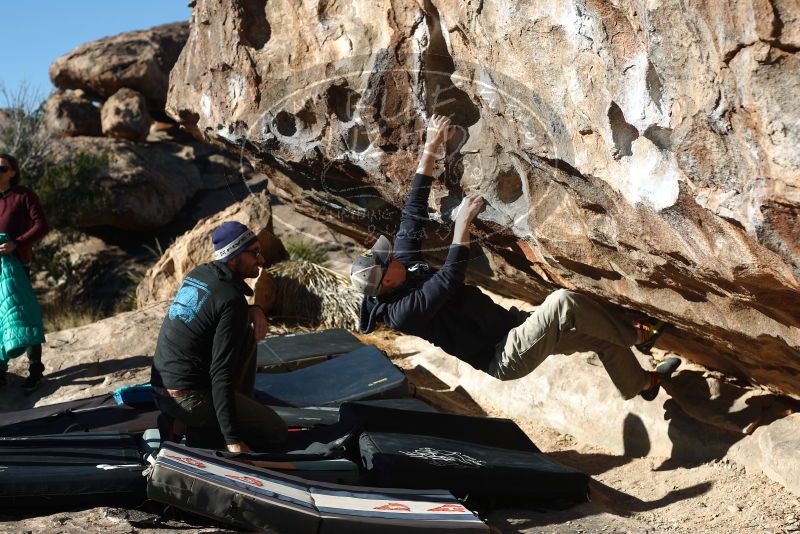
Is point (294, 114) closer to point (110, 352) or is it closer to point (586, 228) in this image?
point (586, 228)

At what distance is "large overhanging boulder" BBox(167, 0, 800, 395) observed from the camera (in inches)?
116

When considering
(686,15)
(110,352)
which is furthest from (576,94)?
(110,352)

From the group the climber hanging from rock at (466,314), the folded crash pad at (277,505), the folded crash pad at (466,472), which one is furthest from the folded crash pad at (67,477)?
the climber hanging from rock at (466,314)

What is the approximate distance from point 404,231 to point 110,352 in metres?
3.83

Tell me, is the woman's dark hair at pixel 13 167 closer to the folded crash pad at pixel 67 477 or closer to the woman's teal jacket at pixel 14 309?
the woman's teal jacket at pixel 14 309

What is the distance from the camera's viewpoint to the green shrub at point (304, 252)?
9.55 meters

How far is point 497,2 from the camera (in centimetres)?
388

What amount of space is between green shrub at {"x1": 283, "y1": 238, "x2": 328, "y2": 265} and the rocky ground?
2.73 meters

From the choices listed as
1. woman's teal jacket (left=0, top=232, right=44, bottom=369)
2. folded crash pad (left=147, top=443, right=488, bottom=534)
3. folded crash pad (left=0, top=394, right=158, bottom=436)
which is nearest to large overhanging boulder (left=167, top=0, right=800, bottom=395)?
folded crash pad (left=147, top=443, right=488, bottom=534)

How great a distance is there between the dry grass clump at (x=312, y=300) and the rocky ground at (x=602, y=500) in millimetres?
1746

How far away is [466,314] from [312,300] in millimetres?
4261

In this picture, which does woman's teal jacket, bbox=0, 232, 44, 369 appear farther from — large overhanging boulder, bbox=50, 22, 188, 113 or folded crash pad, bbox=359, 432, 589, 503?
large overhanging boulder, bbox=50, 22, 188, 113

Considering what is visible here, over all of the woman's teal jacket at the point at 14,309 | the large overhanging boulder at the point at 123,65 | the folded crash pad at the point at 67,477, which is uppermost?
the large overhanging boulder at the point at 123,65

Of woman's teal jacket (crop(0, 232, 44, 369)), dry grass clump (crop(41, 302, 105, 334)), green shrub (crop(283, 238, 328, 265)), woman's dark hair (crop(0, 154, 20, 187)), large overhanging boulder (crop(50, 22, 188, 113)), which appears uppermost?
large overhanging boulder (crop(50, 22, 188, 113))
